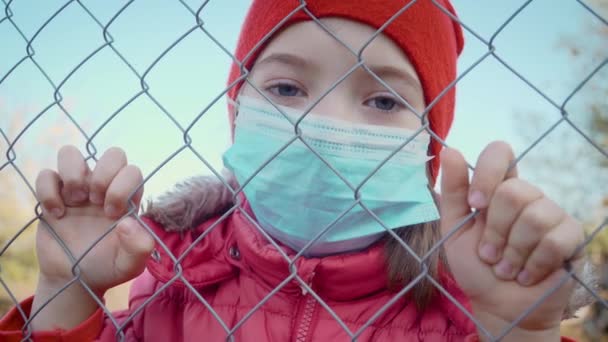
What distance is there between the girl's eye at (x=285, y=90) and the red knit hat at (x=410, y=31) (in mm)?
108

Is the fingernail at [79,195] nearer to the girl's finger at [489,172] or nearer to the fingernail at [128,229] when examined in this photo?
the fingernail at [128,229]

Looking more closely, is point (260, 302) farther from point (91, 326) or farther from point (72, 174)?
point (72, 174)

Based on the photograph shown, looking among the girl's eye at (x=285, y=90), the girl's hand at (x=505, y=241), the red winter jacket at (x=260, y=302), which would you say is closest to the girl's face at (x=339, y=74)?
the girl's eye at (x=285, y=90)

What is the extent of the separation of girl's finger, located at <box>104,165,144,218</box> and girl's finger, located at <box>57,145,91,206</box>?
84mm

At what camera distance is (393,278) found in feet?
4.77

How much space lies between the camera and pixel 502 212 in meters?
0.90

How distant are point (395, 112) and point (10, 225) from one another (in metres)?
6.75

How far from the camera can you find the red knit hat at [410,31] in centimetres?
145

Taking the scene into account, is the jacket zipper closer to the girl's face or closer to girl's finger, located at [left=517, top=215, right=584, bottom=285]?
the girl's face

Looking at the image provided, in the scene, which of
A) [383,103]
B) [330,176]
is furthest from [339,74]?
[330,176]

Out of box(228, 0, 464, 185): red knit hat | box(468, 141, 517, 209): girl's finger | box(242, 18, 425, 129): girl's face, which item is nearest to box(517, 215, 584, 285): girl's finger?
box(468, 141, 517, 209): girl's finger

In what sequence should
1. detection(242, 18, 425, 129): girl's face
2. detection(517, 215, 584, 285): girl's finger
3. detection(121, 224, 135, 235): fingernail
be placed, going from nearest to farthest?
detection(517, 215, 584, 285): girl's finger → detection(121, 224, 135, 235): fingernail → detection(242, 18, 425, 129): girl's face

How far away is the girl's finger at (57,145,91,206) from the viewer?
4.15 feet

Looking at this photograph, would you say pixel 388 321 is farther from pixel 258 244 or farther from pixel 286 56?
pixel 286 56
